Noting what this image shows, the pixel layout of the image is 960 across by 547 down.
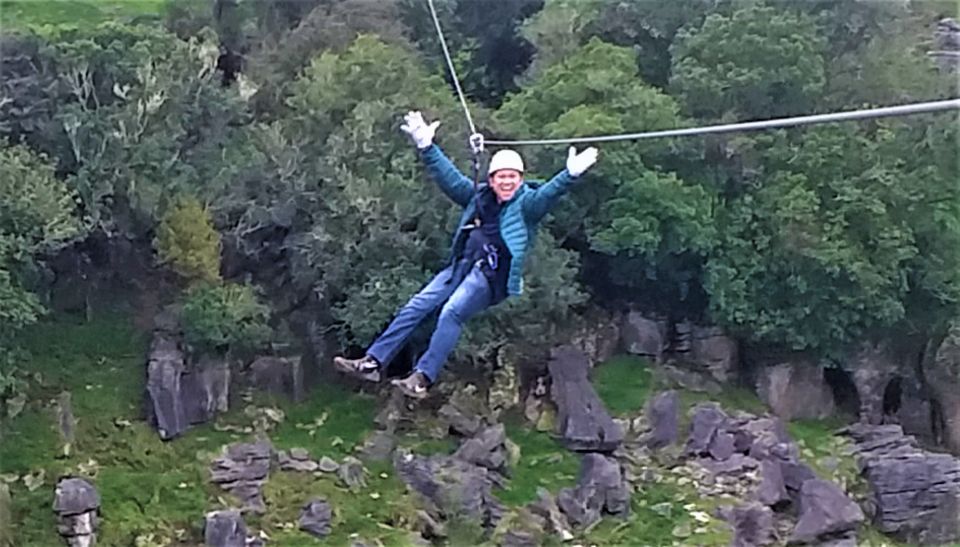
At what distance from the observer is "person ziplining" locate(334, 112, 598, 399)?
187 inches

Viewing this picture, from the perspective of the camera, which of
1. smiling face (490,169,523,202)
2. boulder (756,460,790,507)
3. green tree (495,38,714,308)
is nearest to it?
smiling face (490,169,523,202)

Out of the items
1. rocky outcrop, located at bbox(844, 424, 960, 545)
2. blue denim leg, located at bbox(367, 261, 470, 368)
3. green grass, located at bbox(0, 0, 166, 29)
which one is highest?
green grass, located at bbox(0, 0, 166, 29)

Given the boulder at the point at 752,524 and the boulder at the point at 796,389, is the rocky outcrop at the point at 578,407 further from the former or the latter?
the boulder at the point at 796,389

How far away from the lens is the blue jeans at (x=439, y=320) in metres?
4.75

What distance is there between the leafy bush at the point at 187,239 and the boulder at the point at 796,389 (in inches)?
237

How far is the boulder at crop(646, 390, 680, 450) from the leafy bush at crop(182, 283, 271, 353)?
393cm

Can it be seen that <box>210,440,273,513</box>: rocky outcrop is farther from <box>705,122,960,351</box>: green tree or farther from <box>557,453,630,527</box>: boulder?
<box>705,122,960,351</box>: green tree

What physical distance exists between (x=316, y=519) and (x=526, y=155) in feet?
13.2

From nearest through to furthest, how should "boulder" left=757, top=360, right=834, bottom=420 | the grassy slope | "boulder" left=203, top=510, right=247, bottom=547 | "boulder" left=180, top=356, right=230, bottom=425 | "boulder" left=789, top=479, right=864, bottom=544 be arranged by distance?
"boulder" left=203, top=510, right=247, bottom=547, the grassy slope, "boulder" left=789, top=479, right=864, bottom=544, "boulder" left=180, top=356, right=230, bottom=425, "boulder" left=757, top=360, right=834, bottom=420

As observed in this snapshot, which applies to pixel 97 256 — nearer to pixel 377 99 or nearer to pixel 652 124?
pixel 377 99

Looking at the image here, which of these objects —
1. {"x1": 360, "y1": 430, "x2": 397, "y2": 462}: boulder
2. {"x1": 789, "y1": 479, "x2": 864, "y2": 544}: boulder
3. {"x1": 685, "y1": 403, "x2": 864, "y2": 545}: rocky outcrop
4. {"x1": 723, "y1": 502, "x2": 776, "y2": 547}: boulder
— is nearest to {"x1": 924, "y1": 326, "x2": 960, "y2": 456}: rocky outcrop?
{"x1": 685, "y1": 403, "x2": 864, "y2": 545}: rocky outcrop

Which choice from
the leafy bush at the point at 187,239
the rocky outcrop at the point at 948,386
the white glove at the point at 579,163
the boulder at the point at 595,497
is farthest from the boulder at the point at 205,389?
the white glove at the point at 579,163

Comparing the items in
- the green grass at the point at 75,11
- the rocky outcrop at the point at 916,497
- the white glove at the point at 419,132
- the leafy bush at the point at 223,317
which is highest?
the green grass at the point at 75,11

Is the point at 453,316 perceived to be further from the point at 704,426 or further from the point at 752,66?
the point at 752,66
